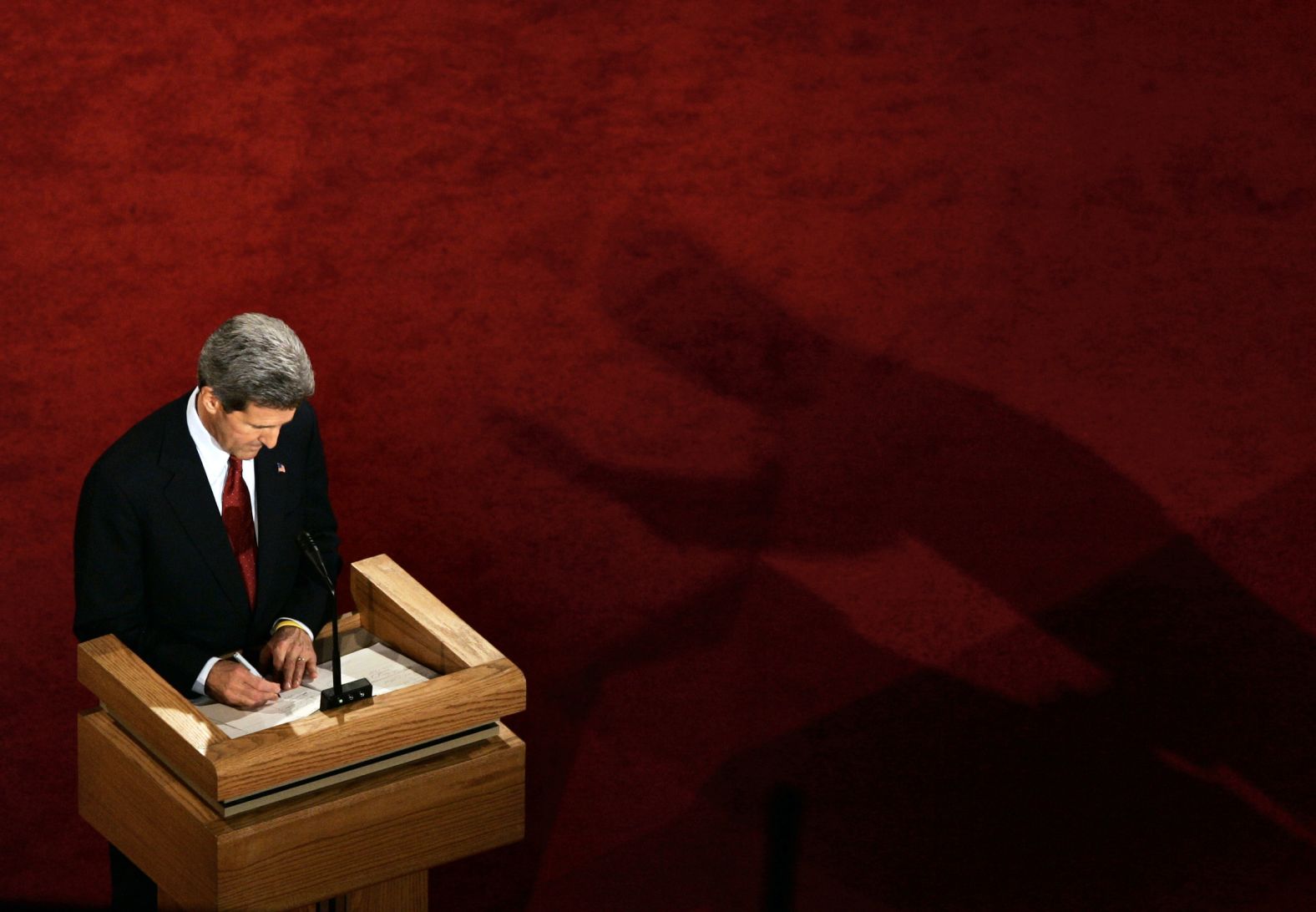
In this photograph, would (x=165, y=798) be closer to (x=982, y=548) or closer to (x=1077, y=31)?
(x=982, y=548)

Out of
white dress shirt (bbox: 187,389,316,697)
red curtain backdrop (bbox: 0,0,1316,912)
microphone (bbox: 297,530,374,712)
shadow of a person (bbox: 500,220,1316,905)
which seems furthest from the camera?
shadow of a person (bbox: 500,220,1316,905)

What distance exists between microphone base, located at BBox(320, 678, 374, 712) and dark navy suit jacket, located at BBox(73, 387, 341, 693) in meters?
0.22

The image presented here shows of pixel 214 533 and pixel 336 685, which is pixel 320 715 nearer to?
pixel 336 685

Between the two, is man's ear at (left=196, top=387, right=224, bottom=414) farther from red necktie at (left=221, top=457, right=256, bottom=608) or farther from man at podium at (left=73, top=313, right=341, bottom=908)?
red necktie at (left=221, top=457, right=256, bottom=608)

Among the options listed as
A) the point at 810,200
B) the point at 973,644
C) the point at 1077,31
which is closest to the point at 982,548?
the point at 973,644

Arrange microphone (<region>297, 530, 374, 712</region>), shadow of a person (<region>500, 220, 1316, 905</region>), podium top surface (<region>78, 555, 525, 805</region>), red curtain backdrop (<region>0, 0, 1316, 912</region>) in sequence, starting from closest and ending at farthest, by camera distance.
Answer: podium top surface (<region>78, 555, 525, 805</region>), microphone (<region>297, 530, 374, 712</region>), red curtain backdrop (<region>0, 0, 1316, 912</region>), shadow of a person (<region>500, 220, 1316, 905</region>)

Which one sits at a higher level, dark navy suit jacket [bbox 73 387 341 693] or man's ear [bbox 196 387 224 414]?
man's ear [bbox 196 387 224 414]

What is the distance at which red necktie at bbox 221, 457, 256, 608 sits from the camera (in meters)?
2.55

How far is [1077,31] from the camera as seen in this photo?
3100mm

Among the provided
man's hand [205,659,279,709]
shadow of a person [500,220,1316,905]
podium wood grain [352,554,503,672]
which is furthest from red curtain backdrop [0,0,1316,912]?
man's hand [205,659,279,709]

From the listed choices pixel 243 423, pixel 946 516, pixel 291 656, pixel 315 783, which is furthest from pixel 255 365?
pixel 946 516

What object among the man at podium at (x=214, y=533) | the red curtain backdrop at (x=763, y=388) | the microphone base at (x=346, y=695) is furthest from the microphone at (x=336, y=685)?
the red curtain backdrop at (x=763, y=388)

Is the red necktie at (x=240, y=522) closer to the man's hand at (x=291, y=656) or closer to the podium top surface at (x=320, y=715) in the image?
the man's hand at (x=291, y=656)

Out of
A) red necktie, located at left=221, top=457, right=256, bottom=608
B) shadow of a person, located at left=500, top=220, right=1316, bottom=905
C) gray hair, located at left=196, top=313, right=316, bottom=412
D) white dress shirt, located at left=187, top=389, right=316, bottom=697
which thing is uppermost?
gray hair, located at left=196, top=313, right=316, bottom=412
